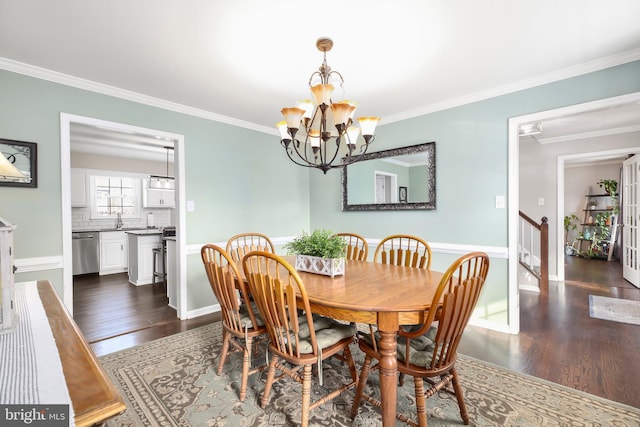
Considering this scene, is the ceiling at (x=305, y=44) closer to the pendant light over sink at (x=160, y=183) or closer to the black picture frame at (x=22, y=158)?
the black picture frame at (x=22, y=158)

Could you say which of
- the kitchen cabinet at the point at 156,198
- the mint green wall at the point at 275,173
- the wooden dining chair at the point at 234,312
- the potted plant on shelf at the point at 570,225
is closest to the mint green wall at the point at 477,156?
the mint green wall at the point at 275,173

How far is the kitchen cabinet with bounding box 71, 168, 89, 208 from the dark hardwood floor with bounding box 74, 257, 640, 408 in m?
1.75

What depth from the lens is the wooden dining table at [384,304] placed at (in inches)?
52.4

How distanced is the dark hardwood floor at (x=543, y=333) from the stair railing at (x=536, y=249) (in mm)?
272

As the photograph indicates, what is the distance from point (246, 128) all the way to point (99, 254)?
12.8ft

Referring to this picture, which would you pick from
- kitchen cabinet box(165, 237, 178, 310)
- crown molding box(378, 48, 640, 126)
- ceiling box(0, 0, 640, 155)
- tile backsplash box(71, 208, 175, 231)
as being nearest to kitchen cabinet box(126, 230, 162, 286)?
kitchen cabinet box(165, 237, 178, 310)

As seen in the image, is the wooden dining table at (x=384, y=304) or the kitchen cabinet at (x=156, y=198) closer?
the wooden dining table at (x=384, y=304)

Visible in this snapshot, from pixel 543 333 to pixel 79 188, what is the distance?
23.6 ft

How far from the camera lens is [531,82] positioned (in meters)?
2.62

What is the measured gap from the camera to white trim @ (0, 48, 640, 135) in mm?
2275

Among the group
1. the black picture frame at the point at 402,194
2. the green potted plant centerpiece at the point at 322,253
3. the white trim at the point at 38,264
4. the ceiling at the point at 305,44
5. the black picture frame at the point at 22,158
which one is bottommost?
the white trim at the point at 38,264

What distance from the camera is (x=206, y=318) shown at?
10.6ft

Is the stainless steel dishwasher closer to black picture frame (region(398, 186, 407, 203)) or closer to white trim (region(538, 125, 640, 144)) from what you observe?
black picture frame (region(398, 186, 407, 203))

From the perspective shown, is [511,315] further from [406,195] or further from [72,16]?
[72,16]
